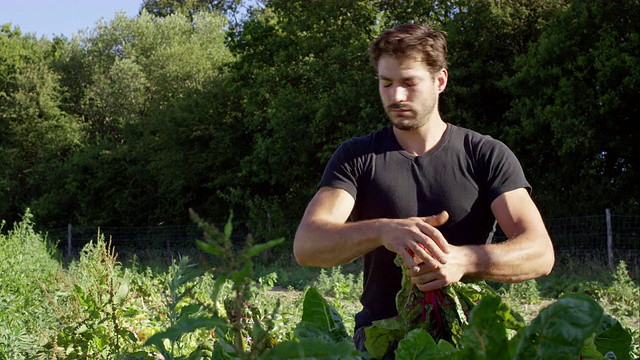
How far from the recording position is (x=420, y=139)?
8.52 feet

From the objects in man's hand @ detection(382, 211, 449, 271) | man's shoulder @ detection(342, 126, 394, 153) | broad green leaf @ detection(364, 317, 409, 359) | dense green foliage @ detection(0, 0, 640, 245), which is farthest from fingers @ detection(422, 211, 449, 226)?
dense green foliage @ detection(0, 0, 640, 245)

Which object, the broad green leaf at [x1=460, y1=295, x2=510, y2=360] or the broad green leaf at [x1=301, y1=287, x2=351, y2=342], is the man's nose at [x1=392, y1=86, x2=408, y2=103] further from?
the broad green leaf at [x1=460, y1=295, x2=510, y2=360]

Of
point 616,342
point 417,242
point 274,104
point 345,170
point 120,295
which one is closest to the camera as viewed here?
point 616,342

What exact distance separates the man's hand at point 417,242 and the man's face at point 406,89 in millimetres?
779

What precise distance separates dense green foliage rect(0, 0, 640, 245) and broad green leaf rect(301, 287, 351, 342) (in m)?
15.2

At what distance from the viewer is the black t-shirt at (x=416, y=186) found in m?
2.50

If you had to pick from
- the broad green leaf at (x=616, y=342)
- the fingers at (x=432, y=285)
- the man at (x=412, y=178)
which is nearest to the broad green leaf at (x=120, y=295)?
the man at (x=412, y=178)

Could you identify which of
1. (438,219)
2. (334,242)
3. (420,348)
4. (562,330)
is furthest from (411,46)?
(562,330)

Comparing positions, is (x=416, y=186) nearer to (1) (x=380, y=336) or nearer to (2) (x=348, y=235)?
(2) (x=348, y=235)

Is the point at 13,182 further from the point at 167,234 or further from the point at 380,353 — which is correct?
the point at 380,353

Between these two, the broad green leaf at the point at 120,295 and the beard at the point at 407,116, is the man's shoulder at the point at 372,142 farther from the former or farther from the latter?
the broad green leaf at the point at 120,295

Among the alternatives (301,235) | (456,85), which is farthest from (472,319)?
(456,85)

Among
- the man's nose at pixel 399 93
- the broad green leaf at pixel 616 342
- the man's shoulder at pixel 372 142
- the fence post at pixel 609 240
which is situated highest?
the man's nose at pixel 399 93

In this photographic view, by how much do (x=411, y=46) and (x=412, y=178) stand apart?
17.1 inches
